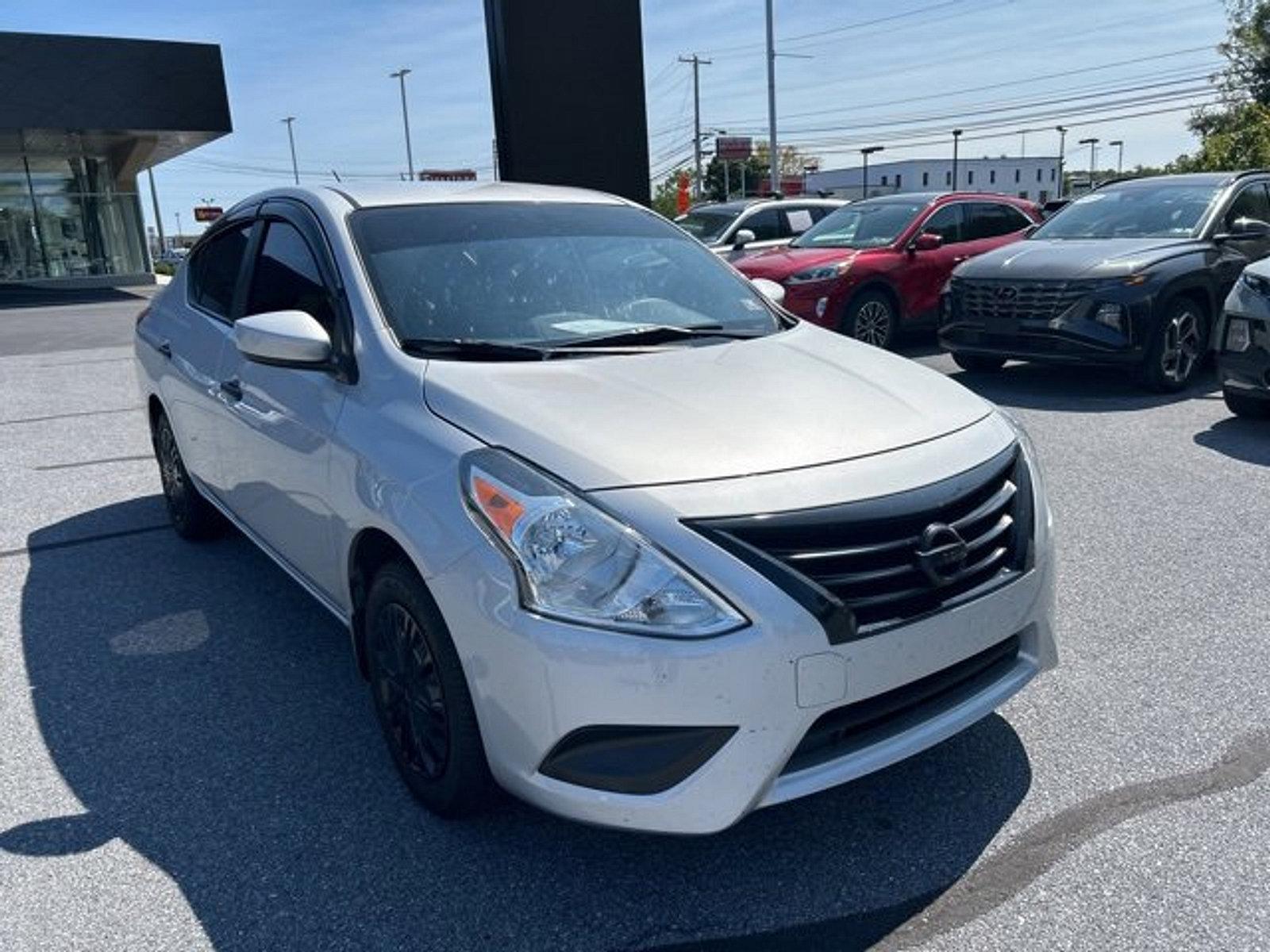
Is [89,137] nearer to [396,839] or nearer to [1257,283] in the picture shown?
[1257,283]

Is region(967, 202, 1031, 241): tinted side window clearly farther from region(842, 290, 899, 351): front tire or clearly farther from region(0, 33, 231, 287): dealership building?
region(0, 33, 231, 287): dealership building

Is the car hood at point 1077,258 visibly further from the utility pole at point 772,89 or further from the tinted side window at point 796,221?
the utility pole at point 772,89

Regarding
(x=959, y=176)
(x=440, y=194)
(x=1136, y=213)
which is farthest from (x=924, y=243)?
(x=959, y=176)

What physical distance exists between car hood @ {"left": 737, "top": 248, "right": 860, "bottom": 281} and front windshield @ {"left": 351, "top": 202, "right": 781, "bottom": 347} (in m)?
6.18

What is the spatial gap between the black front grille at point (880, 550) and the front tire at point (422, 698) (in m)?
0.78

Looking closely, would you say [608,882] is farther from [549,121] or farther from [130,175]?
[130,175]

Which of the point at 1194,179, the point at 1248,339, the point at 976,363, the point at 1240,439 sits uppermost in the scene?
the point at 1194,179

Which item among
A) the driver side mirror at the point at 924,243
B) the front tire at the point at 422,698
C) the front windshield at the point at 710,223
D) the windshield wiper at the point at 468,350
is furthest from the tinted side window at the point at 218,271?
the front windshield at the point at 710,223

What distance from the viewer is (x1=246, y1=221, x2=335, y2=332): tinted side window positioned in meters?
3.37

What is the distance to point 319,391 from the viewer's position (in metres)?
3.12

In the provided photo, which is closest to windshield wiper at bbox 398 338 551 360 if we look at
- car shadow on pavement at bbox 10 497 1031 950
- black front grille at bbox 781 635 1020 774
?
car shadow on pavement at bbox 10 497 1031 950

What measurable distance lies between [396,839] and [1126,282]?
702 cm

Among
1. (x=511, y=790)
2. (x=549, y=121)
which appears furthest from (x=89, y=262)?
(x=511, y=790)

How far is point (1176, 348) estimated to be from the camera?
787 centimetres
